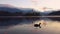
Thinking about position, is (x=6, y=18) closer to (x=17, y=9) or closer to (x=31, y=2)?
(x=17, y=9)

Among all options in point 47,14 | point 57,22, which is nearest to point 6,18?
point 47,14

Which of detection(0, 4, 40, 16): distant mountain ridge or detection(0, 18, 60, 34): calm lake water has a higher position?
detection(0, 4, 40, 16): distant mountain ridge

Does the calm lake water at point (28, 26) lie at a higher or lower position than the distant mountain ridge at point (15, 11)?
lower

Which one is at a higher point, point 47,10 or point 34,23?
point 47,10

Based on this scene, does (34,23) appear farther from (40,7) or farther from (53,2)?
(53,2)

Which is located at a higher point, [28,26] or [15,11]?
[15,11]

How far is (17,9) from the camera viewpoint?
5.34 feet

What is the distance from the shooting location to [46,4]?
64.1 inches

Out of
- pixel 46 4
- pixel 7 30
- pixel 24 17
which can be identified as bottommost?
pixel 7 30

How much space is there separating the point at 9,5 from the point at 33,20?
0.31 meters

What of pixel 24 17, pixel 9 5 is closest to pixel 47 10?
pixel 24 17

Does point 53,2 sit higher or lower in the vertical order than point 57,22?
higher

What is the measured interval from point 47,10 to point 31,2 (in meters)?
0.20

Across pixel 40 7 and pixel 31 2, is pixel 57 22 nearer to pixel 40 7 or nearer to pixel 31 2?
pixel 40 7
